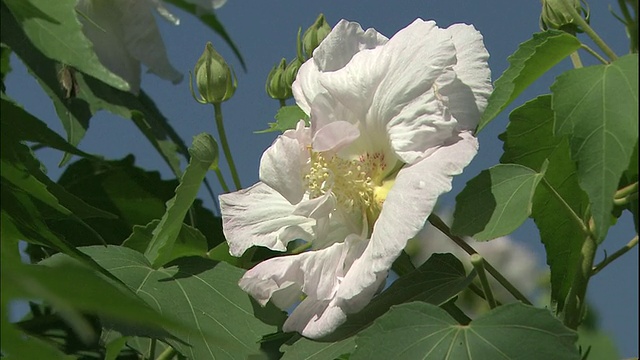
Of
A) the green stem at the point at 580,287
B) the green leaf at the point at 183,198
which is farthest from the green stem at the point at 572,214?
the green leaf at the point at 183,198

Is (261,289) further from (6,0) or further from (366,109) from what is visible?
(6,0)

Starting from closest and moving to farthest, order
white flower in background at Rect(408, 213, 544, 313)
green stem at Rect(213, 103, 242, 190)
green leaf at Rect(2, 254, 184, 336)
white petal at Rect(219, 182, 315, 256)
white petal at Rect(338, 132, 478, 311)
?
green leaf at Rect(2, 254, 184, 336)
white petal at Rect(338, 132, 478, 311)
white petal at Rect(219, 182, 315, 256)
green stem at Rect(213, 103, 242, 190)
white flower in background at Rect(408, 213, 544, 313)

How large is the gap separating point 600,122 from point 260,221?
260 millimetres

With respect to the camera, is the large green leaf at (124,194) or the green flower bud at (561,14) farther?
the large green leaf at (124,194)

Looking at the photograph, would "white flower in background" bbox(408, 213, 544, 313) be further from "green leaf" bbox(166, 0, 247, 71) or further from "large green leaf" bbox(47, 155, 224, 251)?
"green leaf" bbox(166, 0, 247, 71)

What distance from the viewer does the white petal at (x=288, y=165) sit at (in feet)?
2.25

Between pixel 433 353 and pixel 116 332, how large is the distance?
0.21 metres

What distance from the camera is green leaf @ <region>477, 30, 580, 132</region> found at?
0.60 m

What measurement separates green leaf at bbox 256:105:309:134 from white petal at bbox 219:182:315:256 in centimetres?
6

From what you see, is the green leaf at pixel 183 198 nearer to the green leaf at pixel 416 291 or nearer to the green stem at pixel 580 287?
the green leaf at pixel 416 291

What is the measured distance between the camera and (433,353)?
59 centimetres

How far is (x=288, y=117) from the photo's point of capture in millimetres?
778

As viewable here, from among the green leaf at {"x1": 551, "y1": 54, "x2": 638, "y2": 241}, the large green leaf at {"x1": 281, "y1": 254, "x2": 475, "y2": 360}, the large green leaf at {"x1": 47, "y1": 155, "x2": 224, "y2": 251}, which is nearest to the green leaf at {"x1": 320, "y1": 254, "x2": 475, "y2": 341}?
the large green leaf at {"x1": 281, "y1": 254, "x2": 475, "y2": 360}

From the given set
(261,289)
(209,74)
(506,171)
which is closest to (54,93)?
(209,74)
